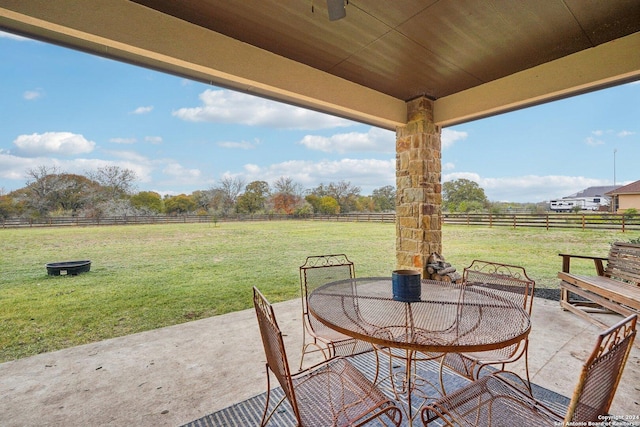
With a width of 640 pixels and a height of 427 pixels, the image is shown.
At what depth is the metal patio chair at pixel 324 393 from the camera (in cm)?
103

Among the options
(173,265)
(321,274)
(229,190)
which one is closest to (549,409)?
(321,274)

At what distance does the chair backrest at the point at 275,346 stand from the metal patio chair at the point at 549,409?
508 mm

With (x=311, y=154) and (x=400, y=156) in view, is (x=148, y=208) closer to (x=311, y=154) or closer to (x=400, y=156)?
(x=400, y=156)

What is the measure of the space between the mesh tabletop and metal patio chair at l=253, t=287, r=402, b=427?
244 millimetres

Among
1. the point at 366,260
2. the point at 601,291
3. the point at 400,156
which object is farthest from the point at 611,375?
the point at 366,260

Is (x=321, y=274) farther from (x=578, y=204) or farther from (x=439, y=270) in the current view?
(x=578, y=204)

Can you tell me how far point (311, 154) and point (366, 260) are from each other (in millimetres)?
3278

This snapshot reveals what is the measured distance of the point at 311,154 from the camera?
7504 millimetres

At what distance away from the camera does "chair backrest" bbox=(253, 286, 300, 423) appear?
0.98 meters

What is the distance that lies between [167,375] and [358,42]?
3073mm

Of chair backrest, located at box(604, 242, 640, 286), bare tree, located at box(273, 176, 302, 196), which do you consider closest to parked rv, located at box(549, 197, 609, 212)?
chair backrest, located at box(604, 242, 640, 286)

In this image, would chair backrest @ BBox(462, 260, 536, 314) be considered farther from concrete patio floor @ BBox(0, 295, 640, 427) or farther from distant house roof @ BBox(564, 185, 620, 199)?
distant house roof @ BBox(564, 185, 620, 199)

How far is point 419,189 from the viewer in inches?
143

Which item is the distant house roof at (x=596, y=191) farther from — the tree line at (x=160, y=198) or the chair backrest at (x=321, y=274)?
the chair backrest at (x=321, y=274)
